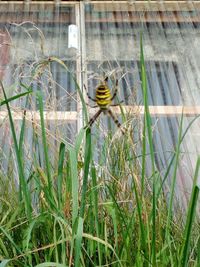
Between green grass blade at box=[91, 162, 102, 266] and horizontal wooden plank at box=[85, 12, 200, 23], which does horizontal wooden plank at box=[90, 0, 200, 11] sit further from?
green grass blade at box=[91, 162, 102, 266]

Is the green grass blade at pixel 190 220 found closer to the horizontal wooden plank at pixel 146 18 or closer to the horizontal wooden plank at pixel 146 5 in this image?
the horizontal wooden plank at pixel 146 18

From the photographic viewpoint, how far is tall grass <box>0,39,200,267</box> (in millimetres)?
1172

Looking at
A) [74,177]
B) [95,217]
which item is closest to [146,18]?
[95,217]

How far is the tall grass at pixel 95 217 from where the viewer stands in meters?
1.17

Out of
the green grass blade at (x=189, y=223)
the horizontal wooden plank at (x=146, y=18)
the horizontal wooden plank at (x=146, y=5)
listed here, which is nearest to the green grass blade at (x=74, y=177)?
the green grass blade at (x=189, y=223)

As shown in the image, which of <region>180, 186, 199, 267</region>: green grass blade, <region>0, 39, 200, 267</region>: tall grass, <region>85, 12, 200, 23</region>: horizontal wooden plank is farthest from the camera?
<region>85, 12, 200, 23</region>: horizontal wooden plank

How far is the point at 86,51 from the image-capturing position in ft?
10.3

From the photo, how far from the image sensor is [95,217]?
1.24 meters

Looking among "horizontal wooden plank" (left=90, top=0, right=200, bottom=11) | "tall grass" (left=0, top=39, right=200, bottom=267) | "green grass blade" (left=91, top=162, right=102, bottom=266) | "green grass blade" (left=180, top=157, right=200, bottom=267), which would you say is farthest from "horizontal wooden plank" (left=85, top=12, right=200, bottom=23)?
"green grass blade" (left=180, top=157, right=200, bottom=267)

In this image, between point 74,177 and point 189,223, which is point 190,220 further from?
point 74,177

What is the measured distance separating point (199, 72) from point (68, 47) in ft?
2.16

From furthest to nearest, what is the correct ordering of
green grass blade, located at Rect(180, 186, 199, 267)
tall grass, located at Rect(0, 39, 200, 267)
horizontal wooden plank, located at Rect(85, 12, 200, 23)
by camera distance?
1. horizontal wooden plank, located at Rect(85, 12, 200, 23)
2. tall grass, located at Rect(0, 39, 200, 267)
3. green grass blade, located at Rect(180, 186, 199, 267)

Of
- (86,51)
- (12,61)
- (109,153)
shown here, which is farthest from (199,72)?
(109,153)

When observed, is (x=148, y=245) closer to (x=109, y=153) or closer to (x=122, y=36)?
(x=109, y=153)
